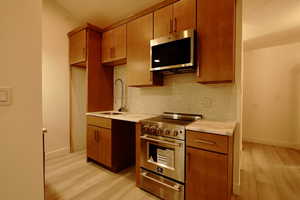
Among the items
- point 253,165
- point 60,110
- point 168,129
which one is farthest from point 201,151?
point 60,110

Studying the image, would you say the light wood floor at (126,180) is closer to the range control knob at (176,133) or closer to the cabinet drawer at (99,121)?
the cabinet drawer at (99,121)

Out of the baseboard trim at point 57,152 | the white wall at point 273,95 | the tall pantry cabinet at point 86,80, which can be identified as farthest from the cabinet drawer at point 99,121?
the white wall at point 273,95

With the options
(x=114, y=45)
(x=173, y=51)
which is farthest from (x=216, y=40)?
(x=114, y=45)

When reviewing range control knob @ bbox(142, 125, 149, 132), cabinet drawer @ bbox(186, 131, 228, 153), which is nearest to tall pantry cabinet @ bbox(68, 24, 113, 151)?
range control knob @ bbox(142, 125, 149, 132)

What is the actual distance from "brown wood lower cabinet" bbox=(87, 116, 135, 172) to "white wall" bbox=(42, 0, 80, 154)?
2.66 ft

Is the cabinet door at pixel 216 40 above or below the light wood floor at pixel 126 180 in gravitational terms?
above

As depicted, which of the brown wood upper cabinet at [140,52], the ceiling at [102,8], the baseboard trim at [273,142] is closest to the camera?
the brown wood upper cabinet at [140,52]

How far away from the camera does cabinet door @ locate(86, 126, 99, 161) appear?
236 cm

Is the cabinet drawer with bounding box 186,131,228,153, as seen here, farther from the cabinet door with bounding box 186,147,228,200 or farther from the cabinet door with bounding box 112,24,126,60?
the cabinet door with bounding box 112,24,126,60

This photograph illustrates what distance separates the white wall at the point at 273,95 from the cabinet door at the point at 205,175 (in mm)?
3287

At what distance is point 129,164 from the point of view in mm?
2441

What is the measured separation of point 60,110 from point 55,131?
426mm

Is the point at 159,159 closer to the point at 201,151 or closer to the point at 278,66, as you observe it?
the point at 201,151

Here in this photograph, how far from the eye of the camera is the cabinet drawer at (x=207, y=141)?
1.25 m
